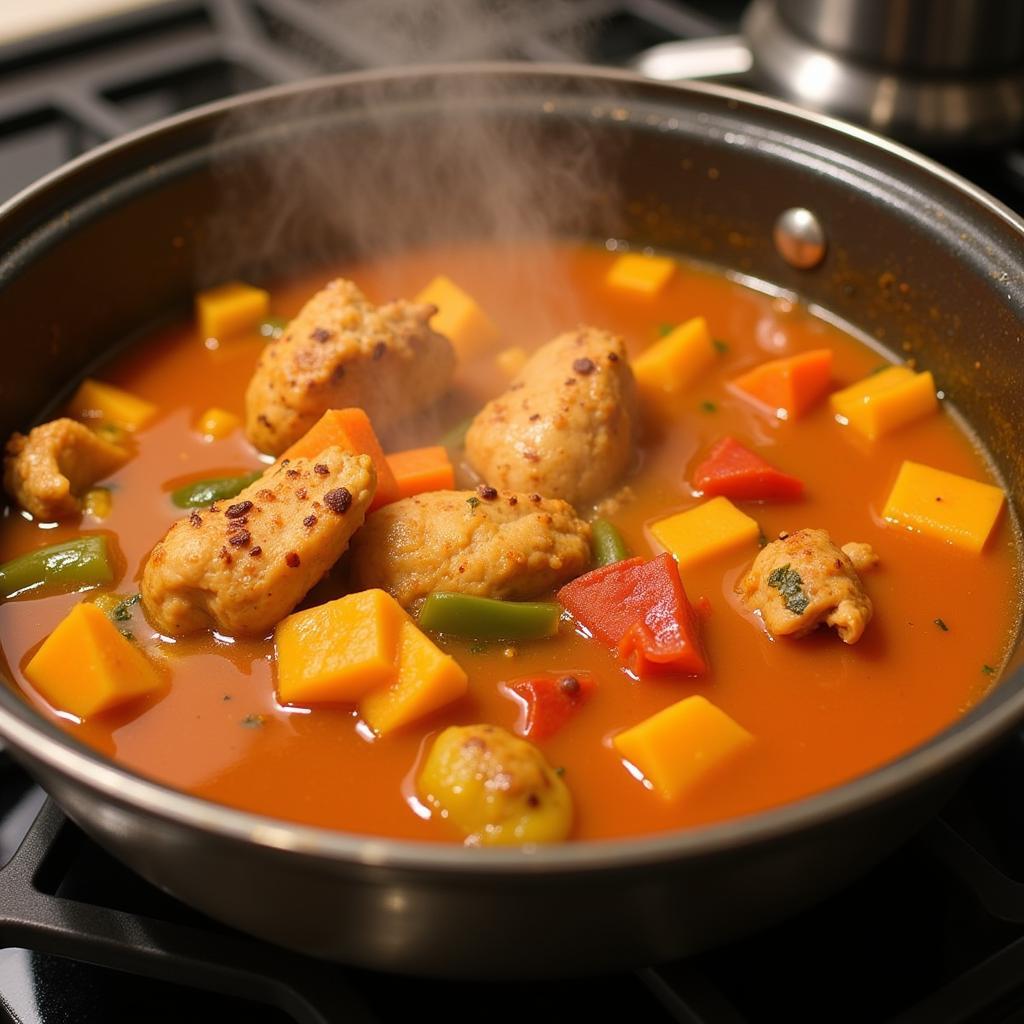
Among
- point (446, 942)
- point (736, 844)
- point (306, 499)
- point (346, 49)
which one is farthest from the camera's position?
point (346, 49)

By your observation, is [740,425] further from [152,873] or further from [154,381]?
[152,873]

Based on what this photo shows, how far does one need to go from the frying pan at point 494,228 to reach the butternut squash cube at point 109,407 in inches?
3.0

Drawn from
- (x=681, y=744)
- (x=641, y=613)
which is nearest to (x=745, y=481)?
(x=641, y=613)

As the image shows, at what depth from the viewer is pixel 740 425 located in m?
2.89

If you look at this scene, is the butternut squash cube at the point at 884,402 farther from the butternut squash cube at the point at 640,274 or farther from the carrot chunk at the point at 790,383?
the butternut squash cube at the point at 640,274

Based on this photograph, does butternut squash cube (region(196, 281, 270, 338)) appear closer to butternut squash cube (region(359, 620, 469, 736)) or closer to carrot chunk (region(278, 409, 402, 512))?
carrot chunk (region(278, 409, 402, 512))

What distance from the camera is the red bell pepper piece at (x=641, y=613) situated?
2213mm

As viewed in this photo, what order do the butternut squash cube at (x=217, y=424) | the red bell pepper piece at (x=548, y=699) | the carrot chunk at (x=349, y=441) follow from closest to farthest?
the red bell pepper piece at (x=548, y=699) → the carrot chunk at (x=349, y=441) → the butternut squash cube at (x=217, y=424)

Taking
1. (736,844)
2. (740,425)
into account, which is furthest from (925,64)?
(736,844)

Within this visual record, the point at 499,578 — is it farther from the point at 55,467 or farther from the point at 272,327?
the point at 272,327

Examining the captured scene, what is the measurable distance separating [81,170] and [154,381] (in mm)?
517

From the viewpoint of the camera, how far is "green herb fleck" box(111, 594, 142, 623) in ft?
7.61

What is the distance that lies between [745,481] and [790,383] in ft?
1.27

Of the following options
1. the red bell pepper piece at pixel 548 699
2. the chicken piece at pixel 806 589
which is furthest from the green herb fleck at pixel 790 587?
the red bell pepper piece at pixel 548 699
